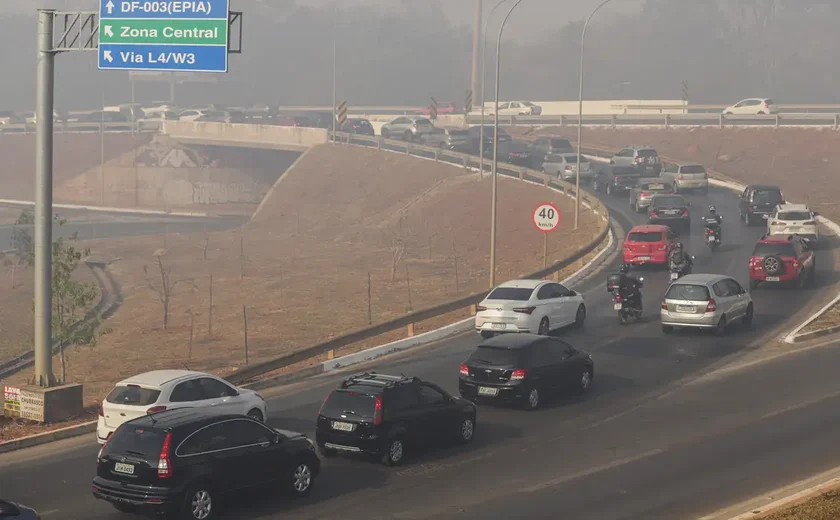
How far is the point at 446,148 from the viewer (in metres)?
79.6

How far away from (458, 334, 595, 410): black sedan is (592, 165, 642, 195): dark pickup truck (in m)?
38.8

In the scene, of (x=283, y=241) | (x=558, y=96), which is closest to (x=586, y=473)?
(x=283, y=241)

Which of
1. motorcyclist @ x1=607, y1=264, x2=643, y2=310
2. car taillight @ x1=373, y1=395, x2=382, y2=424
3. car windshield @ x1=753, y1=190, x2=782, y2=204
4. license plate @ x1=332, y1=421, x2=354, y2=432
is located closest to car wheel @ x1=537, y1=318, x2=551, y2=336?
motorcyclist @ x1=607, y1=264, x2=643, y2=310

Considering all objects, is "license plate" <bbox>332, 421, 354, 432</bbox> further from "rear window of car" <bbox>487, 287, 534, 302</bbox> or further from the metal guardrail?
"rear window of car" <bbox>487, 287, 534, 302</bbox>

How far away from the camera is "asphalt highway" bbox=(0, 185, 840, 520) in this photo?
1500 cm

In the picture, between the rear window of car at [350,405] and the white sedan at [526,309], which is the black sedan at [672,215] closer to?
the white sedan at [526,309]

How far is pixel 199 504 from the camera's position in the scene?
45.8ft

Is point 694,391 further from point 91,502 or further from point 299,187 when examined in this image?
point 299,187

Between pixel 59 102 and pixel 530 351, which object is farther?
pixel 59 102

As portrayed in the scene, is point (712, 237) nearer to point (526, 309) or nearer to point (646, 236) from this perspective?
point (646, 236)

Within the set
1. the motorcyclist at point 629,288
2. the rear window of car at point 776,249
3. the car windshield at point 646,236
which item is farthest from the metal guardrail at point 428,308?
the rear window of car at point 776,249

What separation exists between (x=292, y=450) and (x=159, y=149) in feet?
294

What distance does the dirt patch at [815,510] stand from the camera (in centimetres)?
1302

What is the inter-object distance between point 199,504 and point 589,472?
6.09 metres
